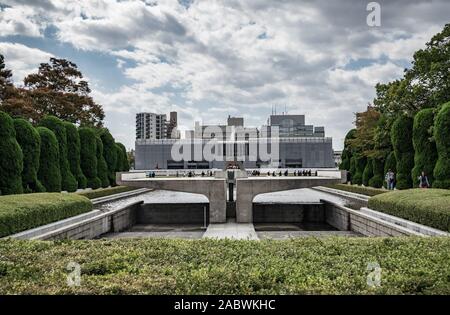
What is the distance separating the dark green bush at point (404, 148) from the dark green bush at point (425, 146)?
10.3ft

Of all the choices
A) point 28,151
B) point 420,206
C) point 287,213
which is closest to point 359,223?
point 420,206

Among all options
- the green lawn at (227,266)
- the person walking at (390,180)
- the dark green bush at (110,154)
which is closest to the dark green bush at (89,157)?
the dark green bush at (110,154)

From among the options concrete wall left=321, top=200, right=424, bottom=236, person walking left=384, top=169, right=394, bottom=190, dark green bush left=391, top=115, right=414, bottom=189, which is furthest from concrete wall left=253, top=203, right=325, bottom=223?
person walking left=384, top=169, right=394, bottom=190

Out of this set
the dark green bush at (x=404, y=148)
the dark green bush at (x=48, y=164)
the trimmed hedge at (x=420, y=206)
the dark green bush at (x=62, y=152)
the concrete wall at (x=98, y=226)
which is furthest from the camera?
the dark green bush at (x=62, y=152)

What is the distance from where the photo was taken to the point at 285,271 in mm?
5273

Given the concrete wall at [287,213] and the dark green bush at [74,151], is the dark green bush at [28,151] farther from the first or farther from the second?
the concrete wall at [287,213]

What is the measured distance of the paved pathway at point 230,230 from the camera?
1680cm

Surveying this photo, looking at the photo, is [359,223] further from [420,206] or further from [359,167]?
[359,167]

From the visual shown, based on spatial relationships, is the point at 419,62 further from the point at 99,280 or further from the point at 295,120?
the point at 295,120

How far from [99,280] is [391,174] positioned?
2647 centimetres

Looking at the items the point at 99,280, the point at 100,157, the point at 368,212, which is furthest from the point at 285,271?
the point at 100,157

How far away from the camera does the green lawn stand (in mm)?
4582

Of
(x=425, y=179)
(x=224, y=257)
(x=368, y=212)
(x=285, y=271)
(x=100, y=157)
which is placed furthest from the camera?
(x=100, y=157)

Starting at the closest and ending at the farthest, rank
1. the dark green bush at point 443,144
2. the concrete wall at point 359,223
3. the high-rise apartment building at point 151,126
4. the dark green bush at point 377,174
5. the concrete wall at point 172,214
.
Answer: the concrete wall at point 359,223 < the dark green bush at point 443,144 < the concrete wall at point 172,214 < the dark green bush at point 377,174 < the high-rise apartment building at point 151,126
